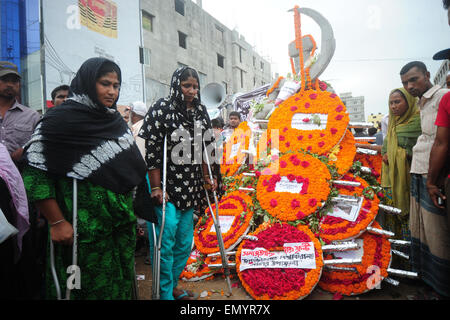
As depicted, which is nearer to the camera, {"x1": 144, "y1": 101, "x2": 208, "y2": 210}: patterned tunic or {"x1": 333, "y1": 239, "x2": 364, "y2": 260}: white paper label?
{"x1": 144, "y1": 101, "x2": 208, "y2": 210}: patterned tunic

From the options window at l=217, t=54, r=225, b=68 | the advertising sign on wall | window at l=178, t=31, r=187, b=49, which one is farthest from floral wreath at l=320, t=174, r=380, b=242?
window at l=217, t=54, r=225, b=68

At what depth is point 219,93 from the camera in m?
13.2

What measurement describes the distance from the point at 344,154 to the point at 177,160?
2.71m

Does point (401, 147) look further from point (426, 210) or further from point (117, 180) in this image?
point (117, 180)

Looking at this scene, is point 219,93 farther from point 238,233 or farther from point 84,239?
point 84,239

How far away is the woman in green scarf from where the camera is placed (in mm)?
3622

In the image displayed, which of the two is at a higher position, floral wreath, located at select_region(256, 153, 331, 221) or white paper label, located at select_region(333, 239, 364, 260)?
floral wreath, located at select_region(256, 153, 331, 221)

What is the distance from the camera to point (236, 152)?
20.6 ft

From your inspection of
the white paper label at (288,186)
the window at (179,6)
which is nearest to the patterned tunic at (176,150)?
the white paper label at (288,186)

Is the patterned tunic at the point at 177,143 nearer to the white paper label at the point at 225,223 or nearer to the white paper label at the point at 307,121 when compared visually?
the white paper label at the point at 225,223

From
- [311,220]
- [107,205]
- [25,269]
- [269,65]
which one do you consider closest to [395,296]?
[311,220]

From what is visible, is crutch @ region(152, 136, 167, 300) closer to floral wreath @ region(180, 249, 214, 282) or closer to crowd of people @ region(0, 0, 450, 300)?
crowd of people @ region(0, 0, 450, 300)

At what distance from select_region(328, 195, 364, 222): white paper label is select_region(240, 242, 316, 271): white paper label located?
0.63 m

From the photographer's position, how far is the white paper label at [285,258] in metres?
3.13
